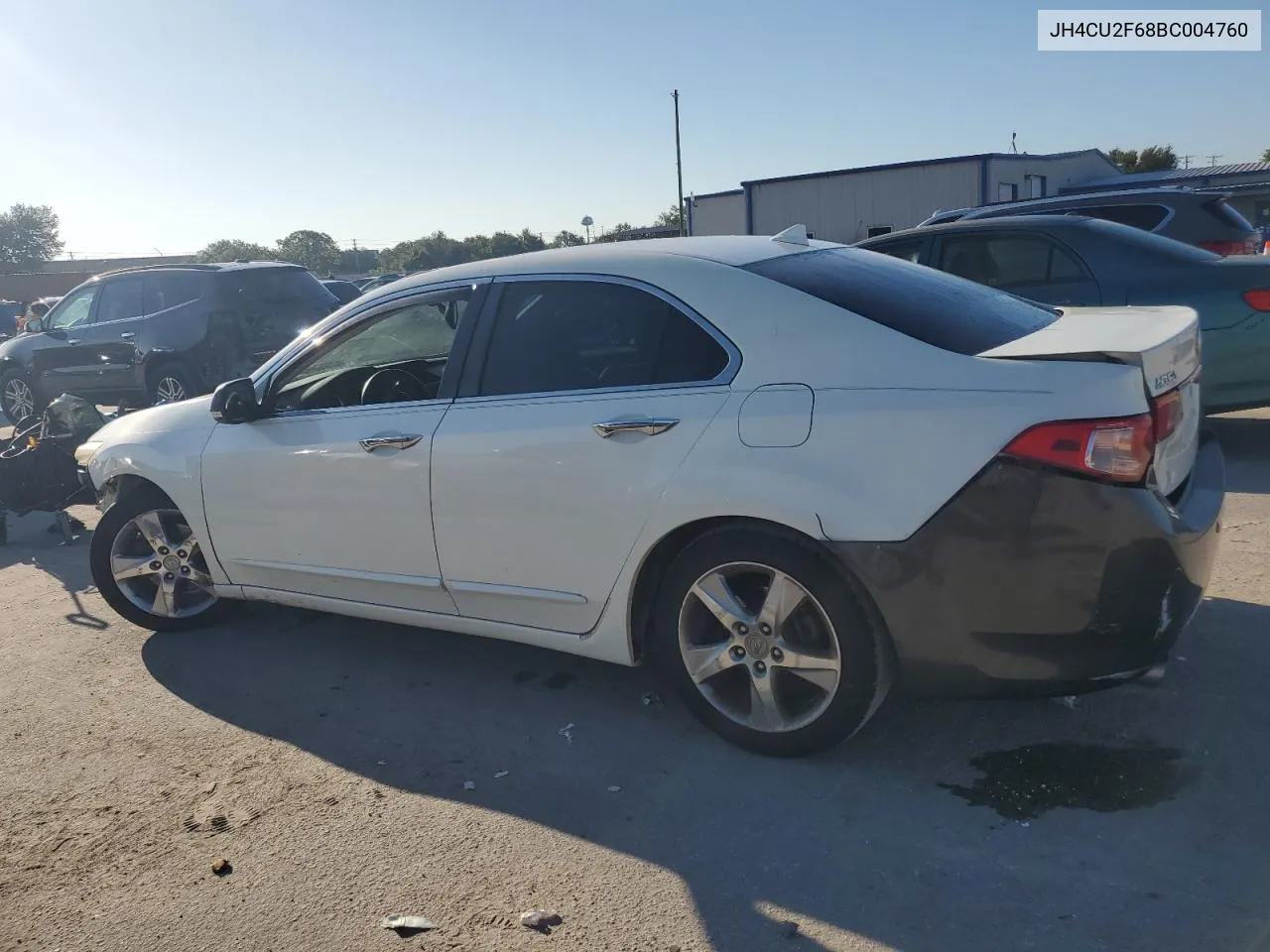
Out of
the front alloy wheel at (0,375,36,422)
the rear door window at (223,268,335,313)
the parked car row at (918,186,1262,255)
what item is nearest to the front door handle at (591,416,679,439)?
the parked car row at (918,186,1262,255)

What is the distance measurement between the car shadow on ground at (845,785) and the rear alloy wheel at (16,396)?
10.9m

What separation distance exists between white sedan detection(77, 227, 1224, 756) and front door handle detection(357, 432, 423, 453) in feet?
0.04

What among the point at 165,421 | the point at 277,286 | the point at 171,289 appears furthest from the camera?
the point at 277,286

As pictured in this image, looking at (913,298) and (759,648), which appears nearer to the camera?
(759,648)

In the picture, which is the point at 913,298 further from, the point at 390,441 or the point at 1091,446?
the point at 390,441

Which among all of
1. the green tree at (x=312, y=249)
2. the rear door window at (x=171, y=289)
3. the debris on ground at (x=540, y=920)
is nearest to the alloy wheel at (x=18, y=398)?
the rear door window at (x=171, y=289)

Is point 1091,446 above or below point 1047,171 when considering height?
below

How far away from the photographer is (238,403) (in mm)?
4430

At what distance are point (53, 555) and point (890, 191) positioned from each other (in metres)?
31.8

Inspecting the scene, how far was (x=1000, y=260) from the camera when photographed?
7.21 meters

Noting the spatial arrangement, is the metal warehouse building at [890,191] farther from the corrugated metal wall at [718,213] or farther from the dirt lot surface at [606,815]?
the dirt lot surface at [606,815]

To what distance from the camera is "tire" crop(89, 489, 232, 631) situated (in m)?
4.93

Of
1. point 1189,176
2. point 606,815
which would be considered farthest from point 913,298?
point 1189,176

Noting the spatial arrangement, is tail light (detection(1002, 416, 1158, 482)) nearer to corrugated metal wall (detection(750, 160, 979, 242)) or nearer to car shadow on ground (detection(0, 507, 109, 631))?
car shadow on ground (detection(0, 507, 109, 631))
